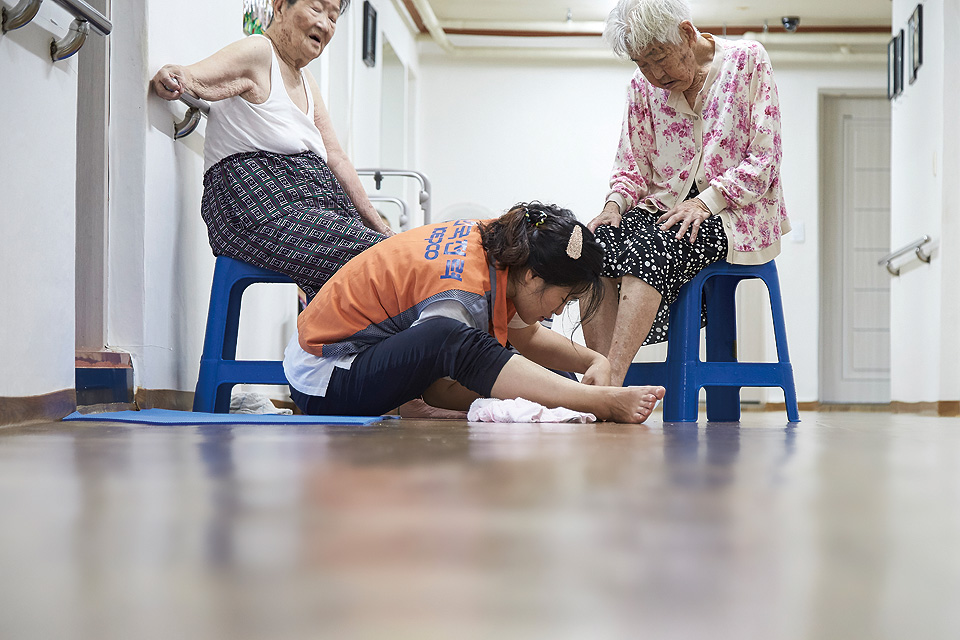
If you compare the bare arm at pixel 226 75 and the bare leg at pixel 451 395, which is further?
the bare arm at pixel 226 75

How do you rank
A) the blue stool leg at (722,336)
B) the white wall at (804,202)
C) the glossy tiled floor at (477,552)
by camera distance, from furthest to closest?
the white wall at (804,202)
the blue stool leg at (722,336)
the glossy tiled floor at (477,552)

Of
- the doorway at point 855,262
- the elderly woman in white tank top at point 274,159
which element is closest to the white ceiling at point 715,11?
the doorway at point 855,262

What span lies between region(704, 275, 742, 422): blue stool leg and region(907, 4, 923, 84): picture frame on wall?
332 centimetres

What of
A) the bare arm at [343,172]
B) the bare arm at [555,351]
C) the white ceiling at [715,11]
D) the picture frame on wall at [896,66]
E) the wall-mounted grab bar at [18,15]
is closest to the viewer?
the wall-mounted grab bar at [18,15]

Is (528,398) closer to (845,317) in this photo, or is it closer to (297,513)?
(297,513)

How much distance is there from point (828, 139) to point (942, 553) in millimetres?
7411

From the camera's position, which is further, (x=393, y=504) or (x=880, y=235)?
(x=880, y=235)

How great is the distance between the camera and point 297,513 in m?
0.49

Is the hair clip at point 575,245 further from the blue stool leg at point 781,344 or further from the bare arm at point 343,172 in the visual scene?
the bare arm at point 343,172

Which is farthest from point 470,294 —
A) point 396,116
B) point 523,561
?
point 396,116

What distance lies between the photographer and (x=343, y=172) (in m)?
2.60

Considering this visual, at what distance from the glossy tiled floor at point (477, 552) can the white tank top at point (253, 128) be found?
1.61m

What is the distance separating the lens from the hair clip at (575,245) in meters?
1.69

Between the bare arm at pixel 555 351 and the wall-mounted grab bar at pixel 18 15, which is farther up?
the wall-mounted grab bar at pixel 18 15
